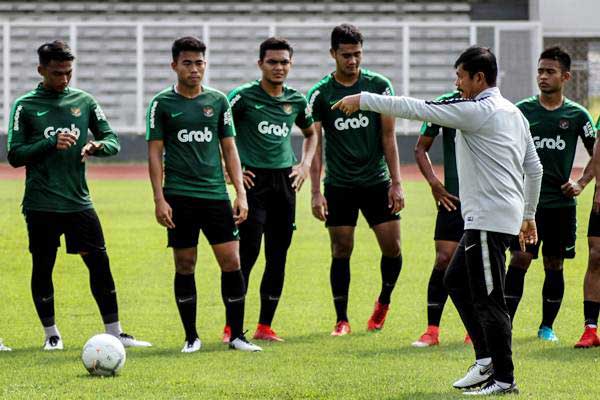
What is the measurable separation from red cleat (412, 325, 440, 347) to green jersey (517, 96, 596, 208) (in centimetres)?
122

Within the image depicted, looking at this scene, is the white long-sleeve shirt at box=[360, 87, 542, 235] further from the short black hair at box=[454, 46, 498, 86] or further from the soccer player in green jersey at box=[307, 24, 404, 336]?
the soccer player in green jersey at box=[307, 24, 404, 336]

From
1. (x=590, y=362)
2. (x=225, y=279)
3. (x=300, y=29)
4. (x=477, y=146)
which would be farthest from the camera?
(x=300, y=29)

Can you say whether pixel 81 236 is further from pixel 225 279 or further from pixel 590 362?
pixel 590 362

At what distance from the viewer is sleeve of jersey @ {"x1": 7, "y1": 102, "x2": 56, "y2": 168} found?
8359mm

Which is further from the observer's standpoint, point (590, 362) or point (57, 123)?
point (57, 123)

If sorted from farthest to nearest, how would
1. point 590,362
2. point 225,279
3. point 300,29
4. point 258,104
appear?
point 300,29
point 258,104
point 225,279
point 590,362

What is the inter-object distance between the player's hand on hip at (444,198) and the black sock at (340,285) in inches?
41.8

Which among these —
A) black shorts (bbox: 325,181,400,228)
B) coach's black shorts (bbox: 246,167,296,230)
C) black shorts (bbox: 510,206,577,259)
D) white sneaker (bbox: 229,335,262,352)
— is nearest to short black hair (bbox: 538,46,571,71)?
black shorts (bbox: 510,206,577,259)

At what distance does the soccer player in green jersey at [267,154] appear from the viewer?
9.14m

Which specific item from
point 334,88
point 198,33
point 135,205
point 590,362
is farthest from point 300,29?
point 590,362

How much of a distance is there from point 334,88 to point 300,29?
21109 mm

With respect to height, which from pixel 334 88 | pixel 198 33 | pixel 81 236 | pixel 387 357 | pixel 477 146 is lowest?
pixel 387 357

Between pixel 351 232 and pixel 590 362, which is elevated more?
pixel 351 232

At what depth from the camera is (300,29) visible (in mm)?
30219
